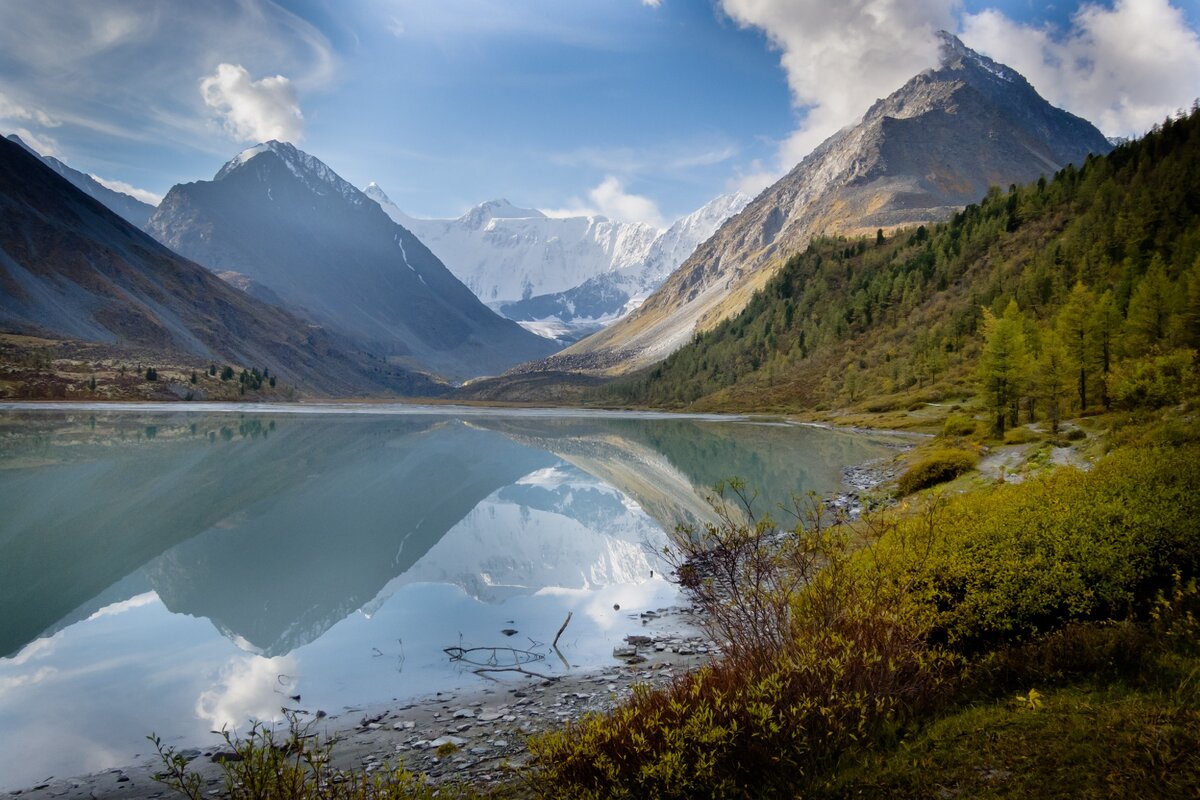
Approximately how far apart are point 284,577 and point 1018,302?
11301 centimetres

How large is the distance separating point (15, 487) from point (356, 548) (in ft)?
94.4

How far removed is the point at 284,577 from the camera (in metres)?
23.9

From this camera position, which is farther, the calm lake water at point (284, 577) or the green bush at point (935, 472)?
the green bush at point (935, 472)

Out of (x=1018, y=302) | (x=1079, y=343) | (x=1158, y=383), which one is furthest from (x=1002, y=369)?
(x=1018, y=302)

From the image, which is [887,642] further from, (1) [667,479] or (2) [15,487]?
(2) [15,487]

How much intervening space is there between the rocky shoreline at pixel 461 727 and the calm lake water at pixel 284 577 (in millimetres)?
651

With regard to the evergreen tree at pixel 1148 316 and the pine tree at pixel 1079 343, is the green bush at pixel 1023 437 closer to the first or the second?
the pine tree at pixel 1079 343

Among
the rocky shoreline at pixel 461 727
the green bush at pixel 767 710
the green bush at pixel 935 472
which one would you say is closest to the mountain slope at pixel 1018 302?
the green bush at pixel 935 472

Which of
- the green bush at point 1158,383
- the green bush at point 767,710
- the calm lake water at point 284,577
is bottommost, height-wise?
the calm lake water at point 284,577

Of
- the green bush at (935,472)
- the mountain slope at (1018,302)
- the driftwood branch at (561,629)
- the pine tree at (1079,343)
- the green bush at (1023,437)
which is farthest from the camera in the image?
the mountain slope at (1018,302)

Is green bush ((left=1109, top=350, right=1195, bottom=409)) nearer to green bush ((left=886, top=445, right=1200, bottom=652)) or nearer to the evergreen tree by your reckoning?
the evergreen tree

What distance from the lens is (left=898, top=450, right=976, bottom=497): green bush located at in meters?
31.1

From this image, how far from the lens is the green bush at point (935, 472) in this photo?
1223 inches

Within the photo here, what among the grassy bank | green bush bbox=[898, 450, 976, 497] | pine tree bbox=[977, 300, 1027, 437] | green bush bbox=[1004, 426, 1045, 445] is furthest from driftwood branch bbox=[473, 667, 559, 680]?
pine tree bbox=[977, 300, 1027, 437]
